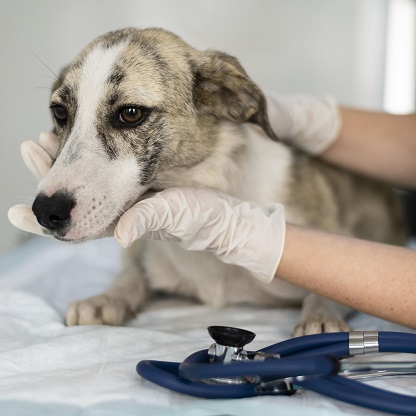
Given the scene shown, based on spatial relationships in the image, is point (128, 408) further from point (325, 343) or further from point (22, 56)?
point (22, 56)

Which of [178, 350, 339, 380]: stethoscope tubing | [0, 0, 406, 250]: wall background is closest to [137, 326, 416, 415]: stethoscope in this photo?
[178, 350, 339, 380]: stethoscope tubing

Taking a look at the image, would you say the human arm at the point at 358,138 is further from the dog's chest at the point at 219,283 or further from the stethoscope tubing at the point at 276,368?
the stethoscope tubing at the point at 276,368

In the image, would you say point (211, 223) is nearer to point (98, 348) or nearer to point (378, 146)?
point (98, 348)

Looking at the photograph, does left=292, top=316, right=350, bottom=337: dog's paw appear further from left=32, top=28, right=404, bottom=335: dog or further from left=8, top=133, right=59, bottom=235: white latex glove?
left=8, top=133, right=59, bottom=235: white latex glove

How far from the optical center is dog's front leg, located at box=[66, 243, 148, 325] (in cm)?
164

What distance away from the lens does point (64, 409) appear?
1083 mm

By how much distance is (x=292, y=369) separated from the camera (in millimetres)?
954

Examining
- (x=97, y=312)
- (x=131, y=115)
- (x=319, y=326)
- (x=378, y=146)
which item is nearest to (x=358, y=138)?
(x=378, y=146)

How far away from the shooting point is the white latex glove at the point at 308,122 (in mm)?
2074

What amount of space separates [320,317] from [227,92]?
25.4 inches

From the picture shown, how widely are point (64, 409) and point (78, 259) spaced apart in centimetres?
131

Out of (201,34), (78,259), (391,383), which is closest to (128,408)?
(391,383)

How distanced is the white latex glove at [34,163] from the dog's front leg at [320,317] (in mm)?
672

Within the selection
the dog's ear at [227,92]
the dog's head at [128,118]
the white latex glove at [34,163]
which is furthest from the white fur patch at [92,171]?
the dog's ear at [227,92]
